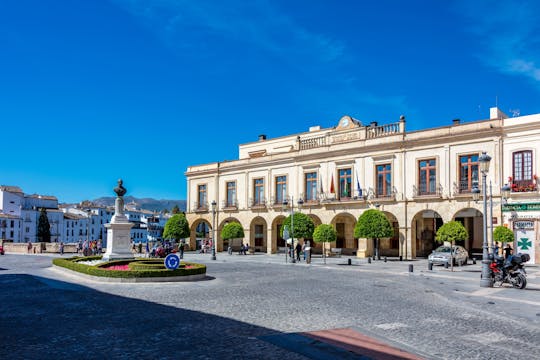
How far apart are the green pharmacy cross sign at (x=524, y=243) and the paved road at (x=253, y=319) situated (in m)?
15.8

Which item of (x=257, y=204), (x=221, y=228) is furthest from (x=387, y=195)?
(x=221, y=228)

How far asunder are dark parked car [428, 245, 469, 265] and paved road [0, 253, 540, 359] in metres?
11.7

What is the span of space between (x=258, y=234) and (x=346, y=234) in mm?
12724

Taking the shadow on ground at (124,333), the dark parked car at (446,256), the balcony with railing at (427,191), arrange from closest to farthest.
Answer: the shadow on ground at (124,333) < the dark parked car at (446,256) < the balcony with railing at (427,191)

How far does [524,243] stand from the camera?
32.9m

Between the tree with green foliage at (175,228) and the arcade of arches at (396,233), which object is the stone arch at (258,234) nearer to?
the arcade of arches at (396,233)

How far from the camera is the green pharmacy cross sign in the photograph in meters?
32.8

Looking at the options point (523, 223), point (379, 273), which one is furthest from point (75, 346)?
point (523, 223)

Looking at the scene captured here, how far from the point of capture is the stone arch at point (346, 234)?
151 feet

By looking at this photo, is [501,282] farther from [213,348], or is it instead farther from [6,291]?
[6,291]

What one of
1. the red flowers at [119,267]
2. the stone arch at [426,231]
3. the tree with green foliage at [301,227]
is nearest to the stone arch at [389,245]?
the stone arch at [426,231]

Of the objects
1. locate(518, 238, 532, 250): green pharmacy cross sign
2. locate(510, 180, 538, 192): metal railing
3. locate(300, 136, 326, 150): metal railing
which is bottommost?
locate(518, 238, 532, 250): green pharmacy cross sign

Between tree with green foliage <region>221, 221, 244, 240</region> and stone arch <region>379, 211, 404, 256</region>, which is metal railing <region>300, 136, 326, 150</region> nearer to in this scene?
stone arch <region>379, 211, 404, 256</region>

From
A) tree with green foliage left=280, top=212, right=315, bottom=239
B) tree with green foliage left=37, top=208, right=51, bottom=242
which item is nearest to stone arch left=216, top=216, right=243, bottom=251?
tree with green foliage left=280, top=212, right=315, bottom=239
